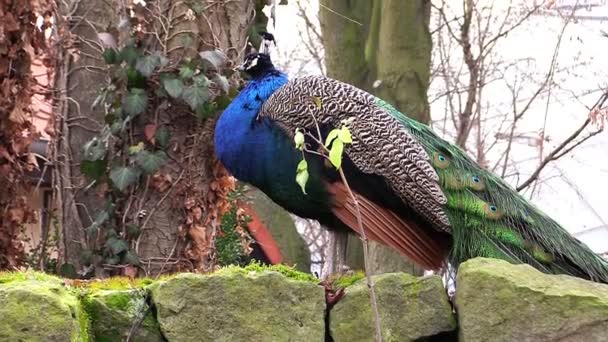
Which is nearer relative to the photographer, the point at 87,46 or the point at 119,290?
the point at 119,290

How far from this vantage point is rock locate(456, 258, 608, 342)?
2.63 m

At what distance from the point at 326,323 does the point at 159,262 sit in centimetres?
182

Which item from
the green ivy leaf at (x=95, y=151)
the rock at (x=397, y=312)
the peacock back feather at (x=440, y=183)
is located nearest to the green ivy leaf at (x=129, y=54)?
the green ivy leaf at (x=95, y=151)

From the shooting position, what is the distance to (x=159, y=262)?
4473mm

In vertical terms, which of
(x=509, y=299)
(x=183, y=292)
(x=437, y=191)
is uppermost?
(x=437, y=191)

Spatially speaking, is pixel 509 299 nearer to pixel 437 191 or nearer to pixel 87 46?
pixel 437 191

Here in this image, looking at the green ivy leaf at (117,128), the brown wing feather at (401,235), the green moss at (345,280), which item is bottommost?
the green moss at (345,280)

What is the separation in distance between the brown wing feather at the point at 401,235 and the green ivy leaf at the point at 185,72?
3.61 ft

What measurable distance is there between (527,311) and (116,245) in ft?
7.29

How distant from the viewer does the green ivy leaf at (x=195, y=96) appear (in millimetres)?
4422

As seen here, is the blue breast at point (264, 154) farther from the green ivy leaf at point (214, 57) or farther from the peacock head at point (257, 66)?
the green ivy leaf at point (214, 57)

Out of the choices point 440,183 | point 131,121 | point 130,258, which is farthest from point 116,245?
point 440,183

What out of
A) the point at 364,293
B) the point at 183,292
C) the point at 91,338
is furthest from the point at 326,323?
the point at 91,338

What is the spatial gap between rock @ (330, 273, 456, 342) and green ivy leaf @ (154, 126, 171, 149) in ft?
6.32
